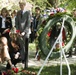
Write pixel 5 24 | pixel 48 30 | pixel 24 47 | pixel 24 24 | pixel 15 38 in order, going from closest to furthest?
1. pixel 48 30
2. pixel 15 38
3. pixel 24 47
4. pixel 24 24
5. pixel 5 24

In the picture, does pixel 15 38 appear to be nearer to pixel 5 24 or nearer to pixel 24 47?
pixel 24 47


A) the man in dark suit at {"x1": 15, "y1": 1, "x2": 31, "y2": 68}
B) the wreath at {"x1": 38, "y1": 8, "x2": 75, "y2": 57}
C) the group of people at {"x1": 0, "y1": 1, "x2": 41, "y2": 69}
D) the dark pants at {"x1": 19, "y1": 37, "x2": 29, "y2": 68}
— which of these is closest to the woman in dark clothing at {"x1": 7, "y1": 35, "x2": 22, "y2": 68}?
the group of people at {"x1": 0, "y1": 1, "x2": 41, "y2": 69}

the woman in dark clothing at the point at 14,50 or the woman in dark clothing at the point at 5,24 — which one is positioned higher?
the woman in dark clothing at the point at 5,24

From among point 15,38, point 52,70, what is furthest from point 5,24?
point 52,70

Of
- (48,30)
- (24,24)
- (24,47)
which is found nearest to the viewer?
(48,30)

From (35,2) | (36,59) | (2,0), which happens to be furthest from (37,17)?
(35,2)

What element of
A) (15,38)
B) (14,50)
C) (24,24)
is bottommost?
(14,50)

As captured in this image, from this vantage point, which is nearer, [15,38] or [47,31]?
[47,31]

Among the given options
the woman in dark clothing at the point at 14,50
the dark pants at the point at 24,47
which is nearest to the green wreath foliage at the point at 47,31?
the dark pants at the point at 24,47

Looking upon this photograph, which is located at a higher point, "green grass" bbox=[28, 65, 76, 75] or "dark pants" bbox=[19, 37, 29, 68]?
"dark pants" bbox=[19, 37, 29, 68]

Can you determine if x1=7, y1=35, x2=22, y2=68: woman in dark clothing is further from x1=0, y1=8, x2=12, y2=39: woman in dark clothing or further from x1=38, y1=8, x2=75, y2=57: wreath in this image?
x1=38, y1=8, x2=75, y2=57: wreath

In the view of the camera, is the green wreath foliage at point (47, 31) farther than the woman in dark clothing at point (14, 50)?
No

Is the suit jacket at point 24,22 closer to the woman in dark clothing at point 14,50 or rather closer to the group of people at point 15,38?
the group of people at point 15,38

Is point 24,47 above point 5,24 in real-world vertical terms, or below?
below
